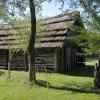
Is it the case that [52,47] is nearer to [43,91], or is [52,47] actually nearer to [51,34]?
[51,34]

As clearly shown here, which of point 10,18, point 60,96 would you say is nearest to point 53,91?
point 60,96

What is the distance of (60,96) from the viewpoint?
15367 mm

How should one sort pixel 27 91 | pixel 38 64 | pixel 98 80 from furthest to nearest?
Result: 1. pixel 38 64
2. pixel 98 80
3. pixel 27 91

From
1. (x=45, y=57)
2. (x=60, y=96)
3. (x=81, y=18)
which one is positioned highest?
(x=81, y=18)

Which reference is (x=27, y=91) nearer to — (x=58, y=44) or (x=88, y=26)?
(x=88, y=26)

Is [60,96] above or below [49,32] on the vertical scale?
below

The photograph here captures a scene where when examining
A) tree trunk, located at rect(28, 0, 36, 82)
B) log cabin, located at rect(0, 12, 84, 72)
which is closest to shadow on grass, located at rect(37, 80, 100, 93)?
tree trunk, located at rect(28, 0, 36, 82)

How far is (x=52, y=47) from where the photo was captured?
89.7 ft

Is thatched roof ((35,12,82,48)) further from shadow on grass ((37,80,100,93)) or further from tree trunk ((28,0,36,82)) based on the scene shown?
shadow on grass ((37,80,100,93))

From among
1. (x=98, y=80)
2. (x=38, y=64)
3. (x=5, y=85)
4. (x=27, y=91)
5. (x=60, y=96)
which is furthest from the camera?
(x=38, y=64)

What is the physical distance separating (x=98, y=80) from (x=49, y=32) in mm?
12236

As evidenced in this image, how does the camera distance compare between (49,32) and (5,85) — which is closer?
(5,85)

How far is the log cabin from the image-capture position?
2790 cm

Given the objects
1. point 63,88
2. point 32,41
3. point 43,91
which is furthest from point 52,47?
point 43,91
